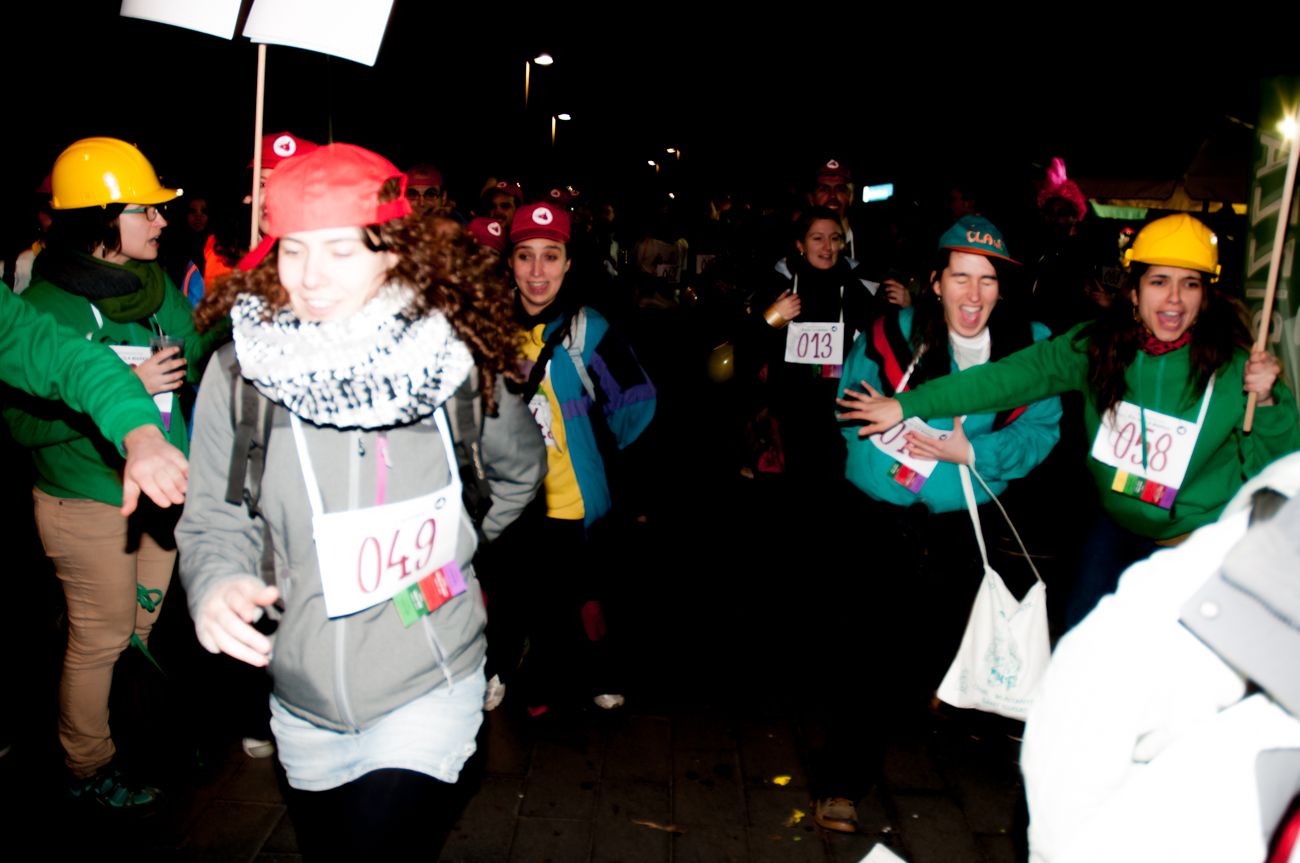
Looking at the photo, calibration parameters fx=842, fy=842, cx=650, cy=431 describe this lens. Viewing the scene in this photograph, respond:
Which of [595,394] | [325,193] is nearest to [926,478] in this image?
[595,394]

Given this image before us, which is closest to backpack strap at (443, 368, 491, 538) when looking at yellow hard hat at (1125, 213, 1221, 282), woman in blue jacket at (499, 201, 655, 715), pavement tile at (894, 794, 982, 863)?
woman in blue jacket at (499, 201, 655, 715)

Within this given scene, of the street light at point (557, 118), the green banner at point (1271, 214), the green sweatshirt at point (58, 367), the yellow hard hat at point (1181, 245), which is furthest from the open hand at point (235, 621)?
the street light at point (557, 118)

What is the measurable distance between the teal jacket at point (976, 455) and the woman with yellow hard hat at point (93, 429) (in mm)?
2567

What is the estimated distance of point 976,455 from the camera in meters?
3.21

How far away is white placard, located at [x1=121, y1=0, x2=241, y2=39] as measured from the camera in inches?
97.7

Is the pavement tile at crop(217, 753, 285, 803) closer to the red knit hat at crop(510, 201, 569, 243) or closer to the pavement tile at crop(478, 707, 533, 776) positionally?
the pavement tile at crop(478, 707, 533, 776)

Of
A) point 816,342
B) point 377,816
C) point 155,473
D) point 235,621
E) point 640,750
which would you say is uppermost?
point 816,342

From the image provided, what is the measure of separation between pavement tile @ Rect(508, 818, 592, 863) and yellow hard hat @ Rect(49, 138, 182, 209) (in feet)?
9.05

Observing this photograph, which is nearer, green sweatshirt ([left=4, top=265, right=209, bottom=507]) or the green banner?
green sweatshirt ([left=4, top=265, right=209, bottom=507])

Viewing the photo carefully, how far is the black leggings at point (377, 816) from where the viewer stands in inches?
75.6

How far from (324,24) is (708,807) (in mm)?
3087

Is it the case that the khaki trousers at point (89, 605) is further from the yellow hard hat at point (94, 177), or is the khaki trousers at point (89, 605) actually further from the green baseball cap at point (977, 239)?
the green baseball cap at point (977, 239)

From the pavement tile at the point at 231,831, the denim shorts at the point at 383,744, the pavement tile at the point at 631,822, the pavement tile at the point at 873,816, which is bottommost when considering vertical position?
the pavement tile at the point at 231,831

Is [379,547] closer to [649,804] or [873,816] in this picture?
[649,804]
